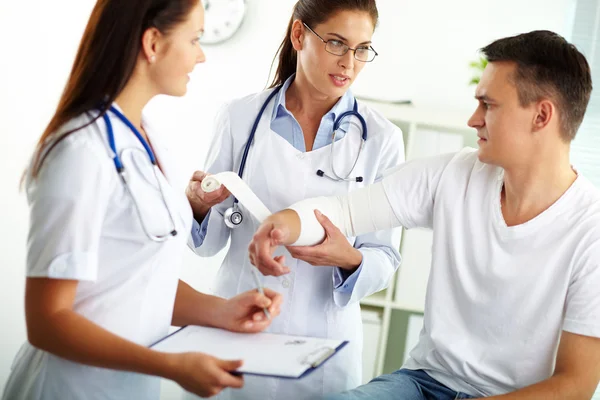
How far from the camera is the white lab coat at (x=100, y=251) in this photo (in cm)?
109

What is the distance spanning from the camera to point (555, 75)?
148cm

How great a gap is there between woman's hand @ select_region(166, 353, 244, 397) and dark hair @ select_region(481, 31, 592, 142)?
887mm

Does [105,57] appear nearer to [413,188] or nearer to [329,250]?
[329,250]

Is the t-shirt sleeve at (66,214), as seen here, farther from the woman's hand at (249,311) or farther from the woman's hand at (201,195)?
the woman's hand at (201,195)

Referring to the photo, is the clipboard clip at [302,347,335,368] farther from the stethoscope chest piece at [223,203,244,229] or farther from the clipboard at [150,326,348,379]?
the stethoscope chest piece at [223,203,244,229]

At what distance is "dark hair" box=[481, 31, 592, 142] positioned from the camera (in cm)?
148

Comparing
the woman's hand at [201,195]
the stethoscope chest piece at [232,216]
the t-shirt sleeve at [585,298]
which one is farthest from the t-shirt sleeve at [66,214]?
the t-shirt sleeve at [585,298]

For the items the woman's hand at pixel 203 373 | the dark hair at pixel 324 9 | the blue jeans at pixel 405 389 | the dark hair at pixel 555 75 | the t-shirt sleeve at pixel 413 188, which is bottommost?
Result: the blue jeans at pixel 405 389

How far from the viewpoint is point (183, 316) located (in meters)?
1.45

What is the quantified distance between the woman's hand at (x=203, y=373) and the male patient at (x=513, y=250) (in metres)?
0.39

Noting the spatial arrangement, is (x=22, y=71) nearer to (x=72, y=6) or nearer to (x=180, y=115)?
(x=72, y=6)

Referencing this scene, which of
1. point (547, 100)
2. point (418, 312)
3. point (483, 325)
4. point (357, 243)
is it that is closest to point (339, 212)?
point (357, 243)

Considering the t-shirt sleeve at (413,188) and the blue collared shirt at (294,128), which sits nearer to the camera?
the t-shirt sleeve at (413,188)

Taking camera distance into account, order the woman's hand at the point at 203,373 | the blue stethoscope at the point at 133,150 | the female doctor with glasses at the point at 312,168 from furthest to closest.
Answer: the female doctor with glasses at the point at 312,168 < the blue stethoscope at the point at 133,150 < the woman's hand at the point at 203,373
